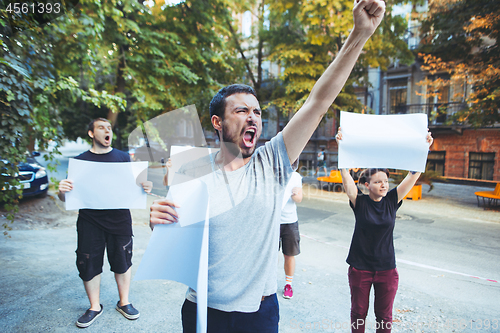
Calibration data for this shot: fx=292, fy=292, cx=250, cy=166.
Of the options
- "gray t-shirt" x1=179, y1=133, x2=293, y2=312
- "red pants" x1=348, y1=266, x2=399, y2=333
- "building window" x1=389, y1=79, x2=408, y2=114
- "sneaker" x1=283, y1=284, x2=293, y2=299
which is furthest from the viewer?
"building window" x1=389, y1=79, x2=408, y2=114

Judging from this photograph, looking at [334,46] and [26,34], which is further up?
[334,46]

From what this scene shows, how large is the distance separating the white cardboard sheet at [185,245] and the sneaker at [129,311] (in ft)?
7.07

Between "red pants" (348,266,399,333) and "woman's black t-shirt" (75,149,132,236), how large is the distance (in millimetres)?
2301

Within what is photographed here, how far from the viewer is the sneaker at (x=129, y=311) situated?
3.01m

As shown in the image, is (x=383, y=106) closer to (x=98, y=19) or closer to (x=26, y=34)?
(x=98, y=19)

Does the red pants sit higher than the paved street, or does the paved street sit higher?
the red pants

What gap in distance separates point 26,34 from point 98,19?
Result: 339cm

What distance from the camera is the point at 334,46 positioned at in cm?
1230

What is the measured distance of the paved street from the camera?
2.98 metres

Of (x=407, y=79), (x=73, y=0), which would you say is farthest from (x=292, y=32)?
(x=73, y=0)

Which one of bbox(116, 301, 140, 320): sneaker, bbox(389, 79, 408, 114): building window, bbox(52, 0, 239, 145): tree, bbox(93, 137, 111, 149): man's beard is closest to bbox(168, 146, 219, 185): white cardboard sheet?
bbox(93, 137, 111, 149): man's beard

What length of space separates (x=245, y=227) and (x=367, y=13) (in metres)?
1.06

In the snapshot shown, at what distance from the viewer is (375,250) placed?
2.48 m

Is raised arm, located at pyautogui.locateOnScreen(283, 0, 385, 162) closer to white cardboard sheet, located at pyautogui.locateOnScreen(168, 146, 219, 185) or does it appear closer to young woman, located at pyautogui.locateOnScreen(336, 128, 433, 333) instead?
white cardboard sheet, located at pyautogui.locateOnScreen(168, 146, 219, 185)
